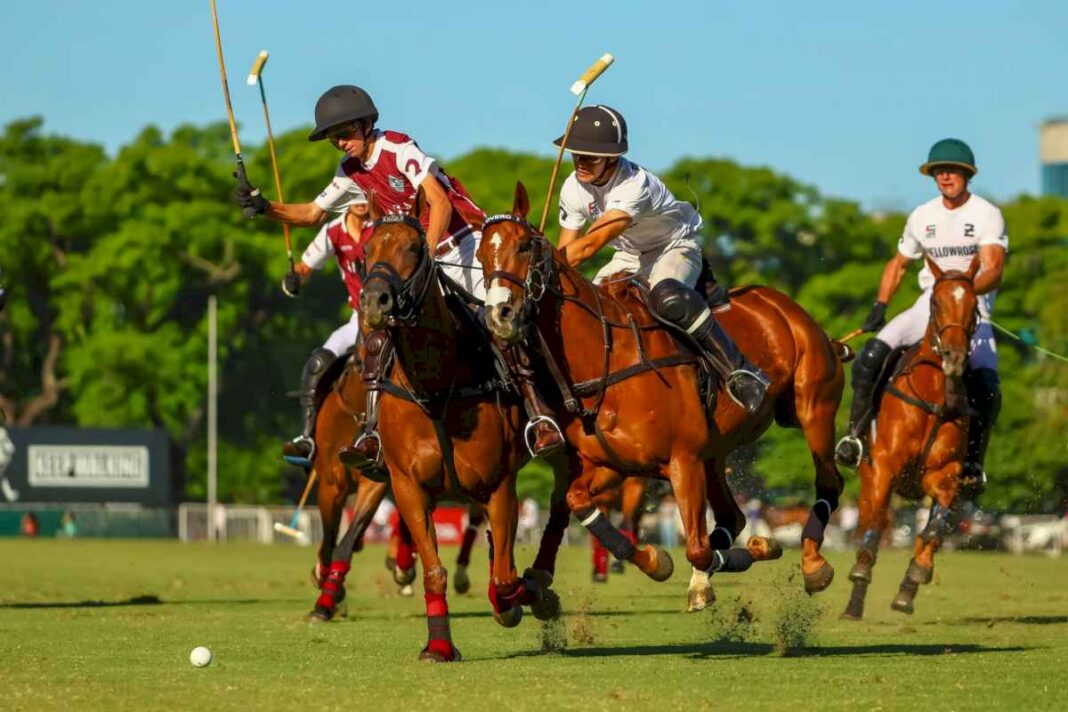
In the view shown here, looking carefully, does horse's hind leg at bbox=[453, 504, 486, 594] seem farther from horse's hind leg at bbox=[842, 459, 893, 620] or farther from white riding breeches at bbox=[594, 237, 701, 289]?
white riding breeches at bbox=[594, 237, 701, 289]

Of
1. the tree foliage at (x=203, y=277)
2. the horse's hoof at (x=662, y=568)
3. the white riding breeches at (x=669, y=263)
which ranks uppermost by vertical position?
the tree foliage at (x=203, y=277)

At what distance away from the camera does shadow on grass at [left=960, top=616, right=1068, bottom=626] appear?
16562 mm

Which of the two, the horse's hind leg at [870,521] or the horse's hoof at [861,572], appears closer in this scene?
the horse's hoof at [861,572]

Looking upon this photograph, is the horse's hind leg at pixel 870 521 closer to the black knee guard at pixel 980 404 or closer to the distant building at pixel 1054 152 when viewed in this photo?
the black knee guard at pixel 980 404

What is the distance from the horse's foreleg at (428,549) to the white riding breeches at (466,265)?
1.80 metres

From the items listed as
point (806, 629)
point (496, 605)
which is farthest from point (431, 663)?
point (806, 629)

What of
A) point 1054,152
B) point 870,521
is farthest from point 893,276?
point 1054,152

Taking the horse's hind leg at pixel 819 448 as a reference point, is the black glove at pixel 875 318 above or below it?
above

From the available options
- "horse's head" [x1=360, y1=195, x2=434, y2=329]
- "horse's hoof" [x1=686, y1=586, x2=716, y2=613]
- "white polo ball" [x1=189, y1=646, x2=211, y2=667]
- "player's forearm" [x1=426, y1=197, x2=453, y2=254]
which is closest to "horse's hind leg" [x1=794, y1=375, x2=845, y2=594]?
"horse's hoof" [x1=686, y1=586, x2=716, y2=613]

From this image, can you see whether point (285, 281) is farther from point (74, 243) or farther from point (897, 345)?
point (74, 243)

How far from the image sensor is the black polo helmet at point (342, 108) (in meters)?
13.7

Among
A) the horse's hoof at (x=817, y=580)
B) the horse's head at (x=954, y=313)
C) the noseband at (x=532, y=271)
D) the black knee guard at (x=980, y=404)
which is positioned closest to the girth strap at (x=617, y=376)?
the noseband at (x=532, y=271)

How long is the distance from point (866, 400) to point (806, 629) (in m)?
3.62

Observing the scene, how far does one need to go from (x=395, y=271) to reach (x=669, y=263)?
300 cm
